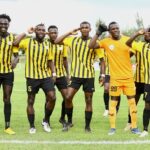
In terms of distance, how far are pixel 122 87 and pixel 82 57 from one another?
43.5 inches

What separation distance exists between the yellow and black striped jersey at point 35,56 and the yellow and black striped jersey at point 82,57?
2.05ft

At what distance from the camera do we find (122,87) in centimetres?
1123

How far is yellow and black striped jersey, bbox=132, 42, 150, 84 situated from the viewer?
10.8m

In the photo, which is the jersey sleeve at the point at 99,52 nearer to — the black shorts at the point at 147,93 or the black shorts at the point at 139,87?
the black shorts at the point at 139,87

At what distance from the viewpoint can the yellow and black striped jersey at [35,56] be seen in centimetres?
1120

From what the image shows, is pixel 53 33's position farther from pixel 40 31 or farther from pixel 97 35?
pixel 97 35

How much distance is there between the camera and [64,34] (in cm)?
1131

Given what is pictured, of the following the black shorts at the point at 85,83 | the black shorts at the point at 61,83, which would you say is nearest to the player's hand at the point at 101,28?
the black shorts at the point at 85,83

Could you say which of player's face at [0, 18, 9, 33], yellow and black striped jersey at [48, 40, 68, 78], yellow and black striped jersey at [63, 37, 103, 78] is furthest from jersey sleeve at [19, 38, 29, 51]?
yellow and black striped jersey at [48, 40, 68, 78]

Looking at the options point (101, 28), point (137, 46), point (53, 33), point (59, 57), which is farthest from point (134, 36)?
point (59, 57)

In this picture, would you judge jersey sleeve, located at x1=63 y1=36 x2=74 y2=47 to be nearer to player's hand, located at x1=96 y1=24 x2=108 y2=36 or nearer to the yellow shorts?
player's hand, located at x1=96 y1=24 x2=108 y2=36

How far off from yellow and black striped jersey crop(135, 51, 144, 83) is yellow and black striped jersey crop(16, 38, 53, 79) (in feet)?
6.68

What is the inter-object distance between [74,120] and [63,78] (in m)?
1.64

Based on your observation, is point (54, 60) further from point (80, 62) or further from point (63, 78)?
point (80, 62)
